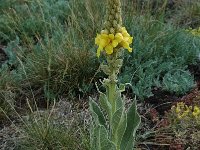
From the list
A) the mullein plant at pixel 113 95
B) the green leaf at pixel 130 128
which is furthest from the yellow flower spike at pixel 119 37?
the green leaf at pixel 130 128

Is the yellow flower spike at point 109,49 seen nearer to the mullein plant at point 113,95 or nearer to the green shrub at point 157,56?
the mullein plant at point 113,95

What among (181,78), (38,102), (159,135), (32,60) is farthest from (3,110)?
(181,78)

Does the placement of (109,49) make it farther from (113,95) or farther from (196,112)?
(196,112)

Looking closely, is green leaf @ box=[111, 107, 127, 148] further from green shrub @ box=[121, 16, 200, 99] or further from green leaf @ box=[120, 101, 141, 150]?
green shrub @ box=[121, 16, 200, 99]

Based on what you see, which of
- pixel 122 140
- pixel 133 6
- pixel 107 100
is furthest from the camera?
pixel 133 6

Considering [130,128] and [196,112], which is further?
[196,112]

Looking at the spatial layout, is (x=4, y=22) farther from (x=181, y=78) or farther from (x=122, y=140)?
(x=122, y=140)

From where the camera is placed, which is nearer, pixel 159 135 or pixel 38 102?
pixel 159 135

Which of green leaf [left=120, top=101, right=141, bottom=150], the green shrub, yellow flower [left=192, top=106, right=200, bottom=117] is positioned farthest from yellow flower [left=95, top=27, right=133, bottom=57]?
the green shrub

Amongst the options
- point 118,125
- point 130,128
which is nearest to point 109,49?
point 118,125
